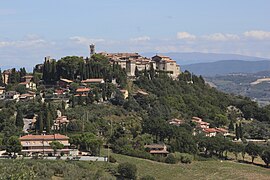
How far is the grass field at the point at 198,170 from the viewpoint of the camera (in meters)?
43.9

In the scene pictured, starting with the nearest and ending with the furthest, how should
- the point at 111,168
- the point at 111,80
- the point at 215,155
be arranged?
the point at 111,168
the point at 215,155
the point at 111,80

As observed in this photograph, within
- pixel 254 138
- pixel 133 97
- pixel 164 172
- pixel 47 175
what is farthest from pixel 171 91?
pixel 47 175

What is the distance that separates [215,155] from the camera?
177ft

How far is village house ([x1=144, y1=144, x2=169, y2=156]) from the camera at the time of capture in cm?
5066

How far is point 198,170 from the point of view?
46.0 m

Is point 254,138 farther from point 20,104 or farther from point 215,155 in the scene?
point 20,104

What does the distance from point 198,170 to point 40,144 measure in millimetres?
14313

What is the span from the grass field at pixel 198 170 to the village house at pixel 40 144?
16.2 ft

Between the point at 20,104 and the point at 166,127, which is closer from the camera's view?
the point at 166,127

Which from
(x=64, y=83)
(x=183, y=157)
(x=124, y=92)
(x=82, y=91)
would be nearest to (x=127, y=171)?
(x=183, y=157)

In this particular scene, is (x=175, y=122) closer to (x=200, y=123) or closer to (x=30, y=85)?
(x=200, y=123)

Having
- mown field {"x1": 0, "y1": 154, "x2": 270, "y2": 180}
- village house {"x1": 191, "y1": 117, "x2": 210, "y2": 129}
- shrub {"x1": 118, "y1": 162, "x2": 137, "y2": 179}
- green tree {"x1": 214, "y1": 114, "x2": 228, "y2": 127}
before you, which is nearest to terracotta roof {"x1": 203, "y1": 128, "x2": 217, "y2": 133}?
village house {"x1": 191, "y1": 117, "x2": 210, "y2": 129}

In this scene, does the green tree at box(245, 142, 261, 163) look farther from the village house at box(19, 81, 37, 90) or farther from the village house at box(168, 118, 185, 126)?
the village house at box(19, 81, 37, 90)

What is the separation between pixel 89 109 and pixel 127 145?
11068 millimetres
